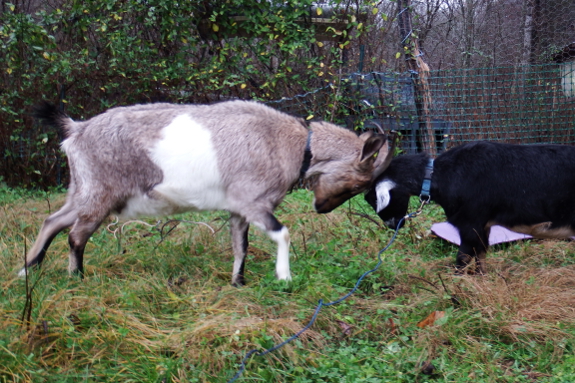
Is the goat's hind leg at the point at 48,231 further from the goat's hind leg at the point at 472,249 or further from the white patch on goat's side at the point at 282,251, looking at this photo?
the goat's hind leg at the point at 472,249

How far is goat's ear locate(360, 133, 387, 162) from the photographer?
3.84 metres

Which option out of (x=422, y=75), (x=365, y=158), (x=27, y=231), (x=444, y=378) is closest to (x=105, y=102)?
(x=27, y=231)

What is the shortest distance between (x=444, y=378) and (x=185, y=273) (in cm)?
200

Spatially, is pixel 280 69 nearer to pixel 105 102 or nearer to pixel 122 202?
Answer: pixel 105 102

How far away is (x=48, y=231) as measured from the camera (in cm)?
401

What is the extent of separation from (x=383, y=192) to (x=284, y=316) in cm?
138

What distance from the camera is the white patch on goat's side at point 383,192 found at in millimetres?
4219

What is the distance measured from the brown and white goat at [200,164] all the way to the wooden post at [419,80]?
11.3ft

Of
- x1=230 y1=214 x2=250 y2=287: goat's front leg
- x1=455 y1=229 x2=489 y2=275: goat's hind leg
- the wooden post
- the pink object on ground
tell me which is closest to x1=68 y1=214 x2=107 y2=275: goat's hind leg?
x1=230 y1=214 x2=250 y2=287: goat's front leg

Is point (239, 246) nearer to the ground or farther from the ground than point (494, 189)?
nearer to the ground

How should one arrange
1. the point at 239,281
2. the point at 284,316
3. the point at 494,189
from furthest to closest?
the point at 494,189
the point at 239,281
the point at 284,316

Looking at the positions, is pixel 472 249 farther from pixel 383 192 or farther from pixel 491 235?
pixel 491 235

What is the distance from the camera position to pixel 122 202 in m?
3.88

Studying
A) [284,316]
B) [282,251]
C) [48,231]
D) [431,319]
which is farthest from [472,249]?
[48,231]
